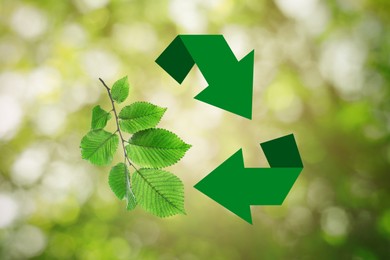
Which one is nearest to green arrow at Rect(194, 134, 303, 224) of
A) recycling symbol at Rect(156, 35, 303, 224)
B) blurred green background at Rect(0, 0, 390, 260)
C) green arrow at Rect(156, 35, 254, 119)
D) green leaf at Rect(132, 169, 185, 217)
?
recycling symbol at Rect(156, 35, 303, 224)

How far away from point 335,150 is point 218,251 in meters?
2.02

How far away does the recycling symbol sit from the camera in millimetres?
969

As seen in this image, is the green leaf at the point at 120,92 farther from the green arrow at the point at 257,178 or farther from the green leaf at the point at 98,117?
the green arrow at the point at 257,178

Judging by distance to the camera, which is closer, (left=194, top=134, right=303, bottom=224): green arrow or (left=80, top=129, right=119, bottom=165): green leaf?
(left=80, top=129, right=119, bottom=165): green leaf

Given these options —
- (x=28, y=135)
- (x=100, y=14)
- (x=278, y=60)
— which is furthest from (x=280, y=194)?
(x=100, y=14)

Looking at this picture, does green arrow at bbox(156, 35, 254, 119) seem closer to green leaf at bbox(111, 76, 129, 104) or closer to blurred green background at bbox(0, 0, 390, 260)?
green leaf at bbox(111, 76, 129, 104)

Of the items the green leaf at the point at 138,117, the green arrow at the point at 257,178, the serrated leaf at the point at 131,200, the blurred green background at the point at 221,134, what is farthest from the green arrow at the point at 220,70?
the blurred green background at the point at 221,134

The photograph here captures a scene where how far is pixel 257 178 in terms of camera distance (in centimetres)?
115

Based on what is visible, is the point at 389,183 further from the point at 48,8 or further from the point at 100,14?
the point at 48,8

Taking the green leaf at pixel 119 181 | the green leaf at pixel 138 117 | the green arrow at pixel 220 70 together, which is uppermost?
the green arrow at pixel 220 70

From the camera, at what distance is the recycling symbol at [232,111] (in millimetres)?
969

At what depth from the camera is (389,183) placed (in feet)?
18.9

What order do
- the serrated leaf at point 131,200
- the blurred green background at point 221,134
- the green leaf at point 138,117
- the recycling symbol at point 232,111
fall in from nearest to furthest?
the serrated leaf at point 131,200
the green leaf at point 138,117
the recycling symbol at point 232,111
the blurred green background at point 221,134

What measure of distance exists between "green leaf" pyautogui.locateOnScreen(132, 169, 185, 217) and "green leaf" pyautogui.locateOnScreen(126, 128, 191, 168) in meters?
0.02
